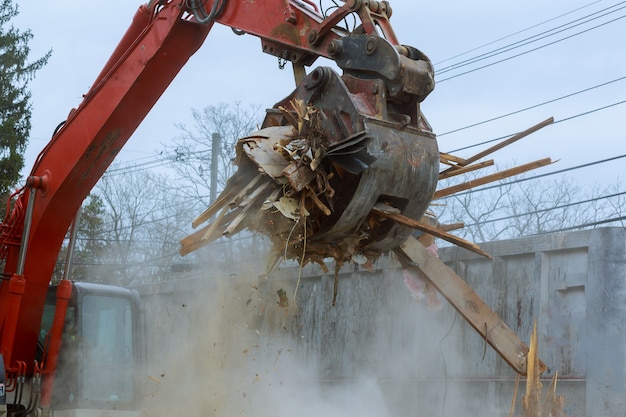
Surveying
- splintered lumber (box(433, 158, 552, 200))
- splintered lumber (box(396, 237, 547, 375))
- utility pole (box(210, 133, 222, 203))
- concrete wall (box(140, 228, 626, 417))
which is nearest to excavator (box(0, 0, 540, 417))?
splintered lumber (box(396, 237, 547, 375))

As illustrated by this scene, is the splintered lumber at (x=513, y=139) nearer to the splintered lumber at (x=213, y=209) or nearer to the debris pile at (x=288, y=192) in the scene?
the debris pile at (x=288, y=192)

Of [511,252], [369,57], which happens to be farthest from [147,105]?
[511,252]

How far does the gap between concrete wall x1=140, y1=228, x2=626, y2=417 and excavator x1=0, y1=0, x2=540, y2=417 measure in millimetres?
976

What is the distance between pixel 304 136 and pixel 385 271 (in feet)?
17.2

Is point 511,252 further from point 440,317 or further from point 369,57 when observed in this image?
point 369,57

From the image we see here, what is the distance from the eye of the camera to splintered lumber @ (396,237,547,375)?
16.7ft

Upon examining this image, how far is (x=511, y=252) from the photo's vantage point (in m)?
8.59

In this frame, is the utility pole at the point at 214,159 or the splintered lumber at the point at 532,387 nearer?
the splintered lumber at the point at 532,387

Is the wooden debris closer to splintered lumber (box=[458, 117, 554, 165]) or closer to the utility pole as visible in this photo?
splintered lumber (box=[458, 117, 554, 165])

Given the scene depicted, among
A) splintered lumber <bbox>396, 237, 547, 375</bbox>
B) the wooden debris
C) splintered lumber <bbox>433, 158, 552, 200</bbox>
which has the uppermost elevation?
splintered lumber <bbox>433, 158, 552, 200</bbox>

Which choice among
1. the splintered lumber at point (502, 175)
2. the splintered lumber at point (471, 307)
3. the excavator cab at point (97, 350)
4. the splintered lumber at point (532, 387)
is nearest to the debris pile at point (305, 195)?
the splintered lumber at point (471, 307)

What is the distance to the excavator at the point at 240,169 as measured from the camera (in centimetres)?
470

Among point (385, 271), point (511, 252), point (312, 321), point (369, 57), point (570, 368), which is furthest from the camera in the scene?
point (312, 321)

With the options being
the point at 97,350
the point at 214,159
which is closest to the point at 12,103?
the point at 214,159
